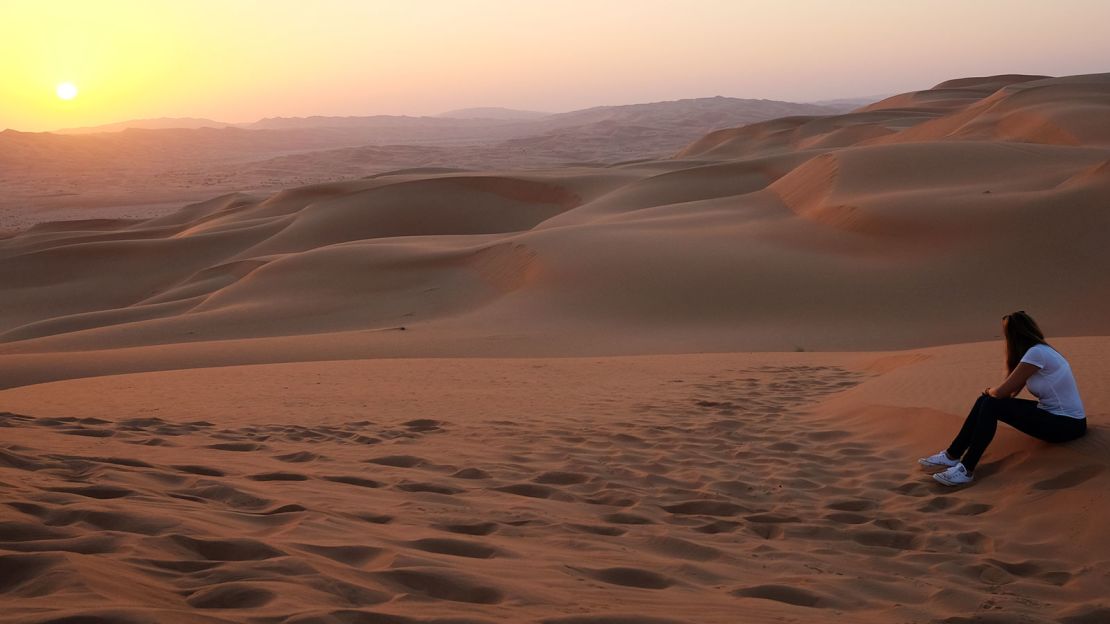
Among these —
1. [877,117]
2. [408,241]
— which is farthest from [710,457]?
[877,117]

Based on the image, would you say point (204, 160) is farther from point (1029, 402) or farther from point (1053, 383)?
point (1053, 383)

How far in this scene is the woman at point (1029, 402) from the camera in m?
5.41

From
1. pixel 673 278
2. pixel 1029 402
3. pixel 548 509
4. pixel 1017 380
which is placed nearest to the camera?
pixel 548 509

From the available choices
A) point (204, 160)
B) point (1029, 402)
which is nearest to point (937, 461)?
point (1029, 402)

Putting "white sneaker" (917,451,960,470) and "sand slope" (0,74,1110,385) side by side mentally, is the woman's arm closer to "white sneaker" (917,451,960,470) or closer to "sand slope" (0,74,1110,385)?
"white sneaker" (917,451,960,470)

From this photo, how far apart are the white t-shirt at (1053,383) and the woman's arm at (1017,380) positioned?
0.03 meters

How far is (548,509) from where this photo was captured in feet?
16.3

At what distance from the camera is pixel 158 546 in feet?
11.7

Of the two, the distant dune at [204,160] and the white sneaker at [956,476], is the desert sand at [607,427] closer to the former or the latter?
the white sneaker at [956,476]

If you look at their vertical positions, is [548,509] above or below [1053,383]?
below

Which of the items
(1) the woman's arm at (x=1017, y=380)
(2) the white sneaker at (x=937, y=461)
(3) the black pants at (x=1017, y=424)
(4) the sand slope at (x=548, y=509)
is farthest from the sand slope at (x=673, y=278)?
(1) the woman's arm at (x=1017, y=380)

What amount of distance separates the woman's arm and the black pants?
0.11 m

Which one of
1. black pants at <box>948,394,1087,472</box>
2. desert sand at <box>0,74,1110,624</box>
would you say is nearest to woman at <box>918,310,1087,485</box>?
black pants at <box>948,394,1087,472</box>

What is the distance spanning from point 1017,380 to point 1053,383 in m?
0.21
